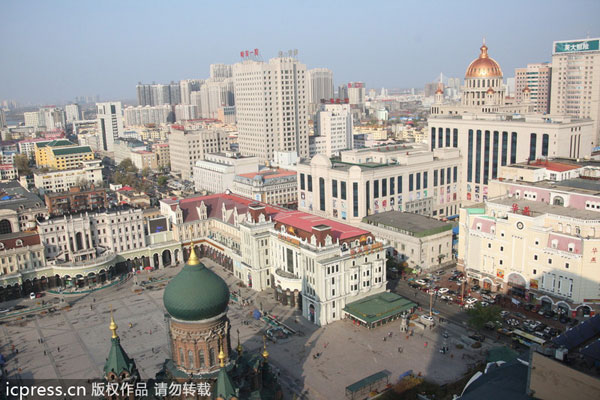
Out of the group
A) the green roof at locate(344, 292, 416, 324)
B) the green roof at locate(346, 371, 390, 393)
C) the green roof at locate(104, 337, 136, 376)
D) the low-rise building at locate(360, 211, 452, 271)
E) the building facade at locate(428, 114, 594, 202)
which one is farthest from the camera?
the building facade at locate(428, 114, 594, 202)

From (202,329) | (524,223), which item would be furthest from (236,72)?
(202,329)

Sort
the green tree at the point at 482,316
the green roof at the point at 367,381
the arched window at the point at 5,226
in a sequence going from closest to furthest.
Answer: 1. the green roof at the point at 367,381
2. the green tree at the point at 482,316
3. the arched window at the point at 5,226

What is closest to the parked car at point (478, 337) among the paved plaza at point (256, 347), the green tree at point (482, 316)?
the green tree at point (482, 316)

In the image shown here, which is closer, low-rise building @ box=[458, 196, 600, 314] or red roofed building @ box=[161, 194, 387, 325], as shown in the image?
low-rise building @ box=[458, 196, 600, 314]

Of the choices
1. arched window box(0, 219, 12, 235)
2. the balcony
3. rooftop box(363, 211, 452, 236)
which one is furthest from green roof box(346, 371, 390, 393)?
arched window box(0, 219, 12, 235)

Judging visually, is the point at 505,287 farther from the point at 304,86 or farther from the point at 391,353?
the point at 304,86

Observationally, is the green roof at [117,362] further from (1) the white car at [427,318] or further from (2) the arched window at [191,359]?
(1) the white car at [427,318]

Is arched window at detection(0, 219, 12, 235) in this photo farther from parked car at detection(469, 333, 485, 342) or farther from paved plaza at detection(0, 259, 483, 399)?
parked car at detection(469, 333, 485, 342)
